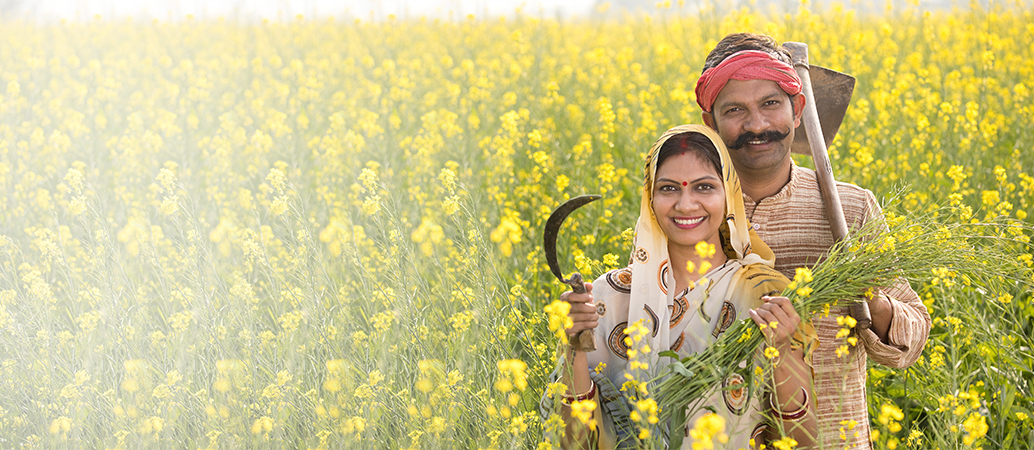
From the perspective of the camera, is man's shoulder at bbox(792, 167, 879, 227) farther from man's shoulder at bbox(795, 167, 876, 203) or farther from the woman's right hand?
the woman's right hand

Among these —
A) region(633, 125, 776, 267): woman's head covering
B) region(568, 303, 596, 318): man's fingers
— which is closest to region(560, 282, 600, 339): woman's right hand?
region(568, 303, 596, 318): man's fingers

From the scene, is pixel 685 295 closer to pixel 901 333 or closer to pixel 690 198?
pixel 690 198

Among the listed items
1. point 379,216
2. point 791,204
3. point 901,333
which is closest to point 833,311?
point 901,333

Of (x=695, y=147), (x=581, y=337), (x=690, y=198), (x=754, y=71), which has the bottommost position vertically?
(x=581, y=337)

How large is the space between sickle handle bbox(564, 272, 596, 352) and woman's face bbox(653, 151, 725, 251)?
306 mm

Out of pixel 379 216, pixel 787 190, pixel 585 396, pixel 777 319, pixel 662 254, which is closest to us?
pixel 777 319

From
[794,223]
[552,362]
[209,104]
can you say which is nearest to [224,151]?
[209,104]

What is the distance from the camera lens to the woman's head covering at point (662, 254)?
154cm

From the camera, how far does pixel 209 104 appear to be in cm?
589

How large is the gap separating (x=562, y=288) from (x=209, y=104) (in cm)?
448

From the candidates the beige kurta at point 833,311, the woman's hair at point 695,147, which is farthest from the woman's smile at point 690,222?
the beige kurta at point 833,311

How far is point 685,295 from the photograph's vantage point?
5.16 feet

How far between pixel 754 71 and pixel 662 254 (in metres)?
0.53

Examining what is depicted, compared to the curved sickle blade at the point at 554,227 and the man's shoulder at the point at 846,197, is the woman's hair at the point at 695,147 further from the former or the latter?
the man's shoulder at the point at 846,197
